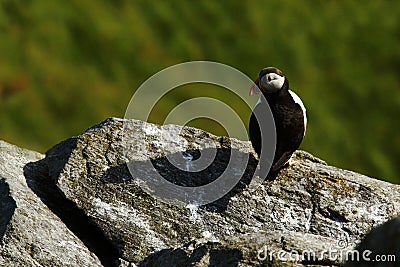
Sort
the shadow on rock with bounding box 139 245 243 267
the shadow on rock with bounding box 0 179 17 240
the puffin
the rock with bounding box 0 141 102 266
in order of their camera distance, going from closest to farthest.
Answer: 1. the shadow on rock with bounding box 139 245 243 267
2. the rock with bounding box 0 141 102 266
3. the shadow on rock with bounding box 0 179 17 240
4. the puffin

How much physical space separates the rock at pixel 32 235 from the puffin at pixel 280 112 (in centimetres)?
332

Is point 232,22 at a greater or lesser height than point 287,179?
greater

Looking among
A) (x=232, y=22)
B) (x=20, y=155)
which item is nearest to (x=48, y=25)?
(x=232, y=22)

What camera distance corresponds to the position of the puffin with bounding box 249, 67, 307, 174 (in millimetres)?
13523

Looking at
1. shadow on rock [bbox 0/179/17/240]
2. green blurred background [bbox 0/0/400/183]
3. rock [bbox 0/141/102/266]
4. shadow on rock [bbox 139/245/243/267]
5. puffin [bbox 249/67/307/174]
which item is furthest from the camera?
green blurred background [bbox 0/0/400/183]

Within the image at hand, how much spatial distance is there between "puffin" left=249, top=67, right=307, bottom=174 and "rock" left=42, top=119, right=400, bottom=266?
33cm

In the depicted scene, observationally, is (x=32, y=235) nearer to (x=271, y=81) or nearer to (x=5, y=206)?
(x=5, y=206)

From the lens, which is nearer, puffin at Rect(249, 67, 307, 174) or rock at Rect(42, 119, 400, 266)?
rock at Rect(42, 119, 400, 266)

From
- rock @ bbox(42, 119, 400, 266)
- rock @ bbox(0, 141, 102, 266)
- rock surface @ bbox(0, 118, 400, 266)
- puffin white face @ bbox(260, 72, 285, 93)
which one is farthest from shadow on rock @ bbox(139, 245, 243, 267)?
puffin white face @ bbox(260, 72, 285, 93)

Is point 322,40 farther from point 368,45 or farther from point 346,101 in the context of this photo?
point 346,101

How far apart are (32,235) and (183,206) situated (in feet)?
7.00

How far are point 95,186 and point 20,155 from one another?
75.3 inches

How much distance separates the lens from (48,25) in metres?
39.2

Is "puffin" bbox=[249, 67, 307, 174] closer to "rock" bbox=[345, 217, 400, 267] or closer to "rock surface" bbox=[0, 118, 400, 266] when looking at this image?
"rock surface" bbox=[0, 118, 400, 266]
